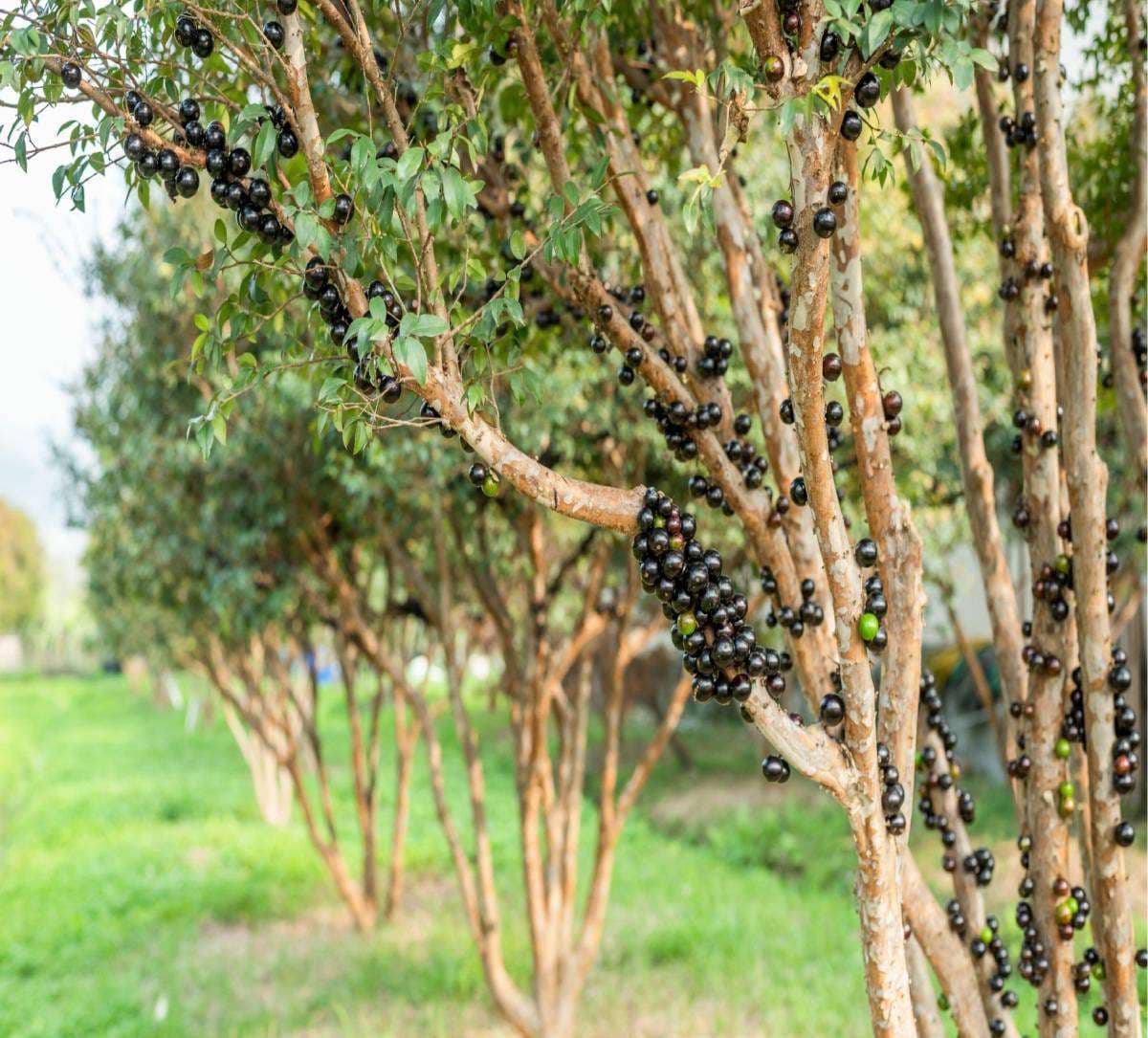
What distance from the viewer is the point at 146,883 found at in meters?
10.6

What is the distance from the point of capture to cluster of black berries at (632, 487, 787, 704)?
2.31 meters

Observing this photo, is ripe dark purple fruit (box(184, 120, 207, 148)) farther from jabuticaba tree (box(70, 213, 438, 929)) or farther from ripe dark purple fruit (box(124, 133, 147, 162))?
jabuticaba tree (box(70, 213, 438, 929))

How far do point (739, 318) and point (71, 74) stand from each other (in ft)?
6.10

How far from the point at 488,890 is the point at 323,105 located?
4.69 metres

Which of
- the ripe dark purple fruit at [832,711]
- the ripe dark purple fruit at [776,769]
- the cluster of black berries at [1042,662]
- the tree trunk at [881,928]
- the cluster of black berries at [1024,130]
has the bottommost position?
the tree trunk at [881,928]

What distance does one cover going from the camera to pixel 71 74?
2258 mm

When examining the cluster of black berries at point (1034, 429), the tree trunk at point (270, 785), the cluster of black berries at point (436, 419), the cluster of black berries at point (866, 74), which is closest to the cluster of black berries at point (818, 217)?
the cluster of black berries at point (866, 74)

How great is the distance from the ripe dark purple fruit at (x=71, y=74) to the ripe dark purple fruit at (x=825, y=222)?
1573 millimetres

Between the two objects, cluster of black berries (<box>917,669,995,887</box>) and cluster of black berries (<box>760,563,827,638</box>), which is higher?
cluster of black berries (<box>760,563,827,638</box>)

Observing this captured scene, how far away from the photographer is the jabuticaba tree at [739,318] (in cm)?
210

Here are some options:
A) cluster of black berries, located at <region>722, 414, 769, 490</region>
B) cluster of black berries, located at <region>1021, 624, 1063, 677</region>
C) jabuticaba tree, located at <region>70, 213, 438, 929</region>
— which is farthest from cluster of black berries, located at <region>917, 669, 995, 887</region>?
jabuticaba tree, located at <region>70, 213, 438, 929</region>

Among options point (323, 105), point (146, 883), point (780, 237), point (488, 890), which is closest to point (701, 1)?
point (323, 105)

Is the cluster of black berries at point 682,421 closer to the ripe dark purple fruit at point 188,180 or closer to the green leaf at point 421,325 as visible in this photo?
the green leaf at point 421,325

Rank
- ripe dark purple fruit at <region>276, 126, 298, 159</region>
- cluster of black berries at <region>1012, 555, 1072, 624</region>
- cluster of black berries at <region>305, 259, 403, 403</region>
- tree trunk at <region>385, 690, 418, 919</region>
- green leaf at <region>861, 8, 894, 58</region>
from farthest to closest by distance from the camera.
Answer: tree trunk at <region>385, 690, 418, 919</region> < cluster of black berries at <region>1012, 555, 1072, 624</region> < ripe dark purple fruit at <region>276, 126, 298, 159</region> < cluster of black berries at <region>305, 259, 403, 403</region> < green leaf at <region>861, 8, 894, 58</region>
